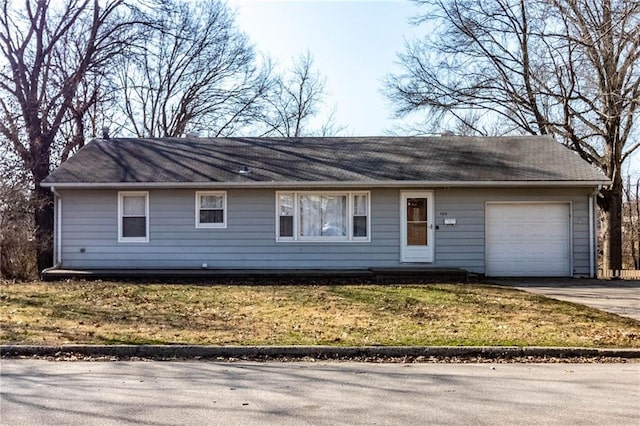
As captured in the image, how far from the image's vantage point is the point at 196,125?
103 ft

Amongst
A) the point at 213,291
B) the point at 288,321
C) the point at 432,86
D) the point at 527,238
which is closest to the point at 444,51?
the point at 432,86

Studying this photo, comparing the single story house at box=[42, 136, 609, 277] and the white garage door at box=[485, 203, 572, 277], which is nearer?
the single story house at box=[42, 136, 609, 277]

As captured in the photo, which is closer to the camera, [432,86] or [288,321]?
[288,321]

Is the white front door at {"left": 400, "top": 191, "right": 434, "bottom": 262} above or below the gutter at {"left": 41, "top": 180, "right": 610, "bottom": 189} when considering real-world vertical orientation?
below

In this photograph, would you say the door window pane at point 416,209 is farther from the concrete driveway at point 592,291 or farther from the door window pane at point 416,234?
the concrete driveway at point 592,291

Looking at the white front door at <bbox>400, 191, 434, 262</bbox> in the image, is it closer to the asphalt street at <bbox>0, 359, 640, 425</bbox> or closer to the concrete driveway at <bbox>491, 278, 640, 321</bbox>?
the concrete driveway at <bbox>491, 278, 640, 321</bbox>

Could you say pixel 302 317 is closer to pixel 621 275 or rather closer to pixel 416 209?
pixel 416 209

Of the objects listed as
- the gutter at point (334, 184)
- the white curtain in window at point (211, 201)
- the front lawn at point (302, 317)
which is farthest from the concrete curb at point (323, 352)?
the white curtain in window at point (211, 201)

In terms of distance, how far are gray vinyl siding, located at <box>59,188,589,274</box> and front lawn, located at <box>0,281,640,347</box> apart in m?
Result: 2.02

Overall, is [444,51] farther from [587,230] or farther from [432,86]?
[587,230]

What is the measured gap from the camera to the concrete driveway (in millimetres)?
10508

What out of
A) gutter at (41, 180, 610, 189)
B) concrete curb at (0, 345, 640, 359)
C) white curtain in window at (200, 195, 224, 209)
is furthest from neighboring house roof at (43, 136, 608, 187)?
concrete curb at (0, 345, 640, 359)

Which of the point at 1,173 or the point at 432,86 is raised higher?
the point at 432,86

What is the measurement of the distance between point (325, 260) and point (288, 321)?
20.3 ft
